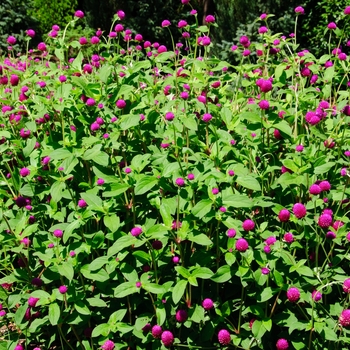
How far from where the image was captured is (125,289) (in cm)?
195

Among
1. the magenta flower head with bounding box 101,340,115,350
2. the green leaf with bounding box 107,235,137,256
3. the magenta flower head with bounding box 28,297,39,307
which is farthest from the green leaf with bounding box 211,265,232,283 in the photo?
the magenta flower head with bounding box 28,297,39,307

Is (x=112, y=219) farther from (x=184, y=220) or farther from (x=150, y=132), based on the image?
(x=150, y=132)

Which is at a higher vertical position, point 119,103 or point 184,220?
point 119,103

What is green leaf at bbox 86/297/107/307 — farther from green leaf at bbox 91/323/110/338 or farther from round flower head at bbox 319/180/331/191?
round flower head at bbox 319/180/331/191

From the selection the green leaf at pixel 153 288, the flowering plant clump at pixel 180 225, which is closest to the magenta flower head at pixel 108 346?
the flowering plant clump at pixel 180 225

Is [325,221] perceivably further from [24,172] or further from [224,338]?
[24,172]

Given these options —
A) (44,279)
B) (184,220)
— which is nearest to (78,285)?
(44,279)

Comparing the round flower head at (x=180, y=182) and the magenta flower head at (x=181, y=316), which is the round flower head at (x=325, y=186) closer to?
the round flower head at (x=180, y=182)

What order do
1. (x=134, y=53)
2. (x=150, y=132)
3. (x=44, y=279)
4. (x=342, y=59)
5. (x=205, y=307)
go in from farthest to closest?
(x=134, y=53), (x=342, y=59), (x=150, y=132), (x=44, y=279), (x=205, y=307)

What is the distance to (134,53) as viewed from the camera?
3.21 metres

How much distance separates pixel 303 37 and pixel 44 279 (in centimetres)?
617

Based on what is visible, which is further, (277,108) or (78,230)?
(277,108)

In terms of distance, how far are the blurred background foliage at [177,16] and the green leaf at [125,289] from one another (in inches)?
210

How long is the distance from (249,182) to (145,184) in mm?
406
